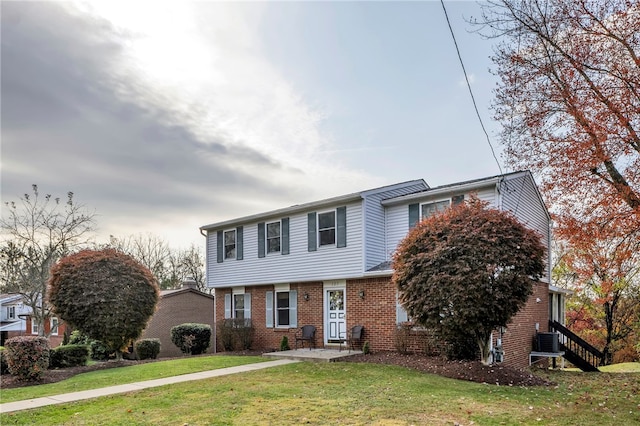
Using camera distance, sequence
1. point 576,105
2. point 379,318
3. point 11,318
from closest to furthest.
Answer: point 576,105 → point 379,318 → point 11,318

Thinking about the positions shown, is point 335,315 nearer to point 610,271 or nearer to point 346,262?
point 346,262

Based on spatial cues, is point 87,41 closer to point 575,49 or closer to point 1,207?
point 575,49

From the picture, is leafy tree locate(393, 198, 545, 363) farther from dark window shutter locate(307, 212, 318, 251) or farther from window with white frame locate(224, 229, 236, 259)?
window with white frame locate(224, 229, 236, 259)

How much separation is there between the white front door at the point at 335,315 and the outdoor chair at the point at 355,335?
0.66 meters

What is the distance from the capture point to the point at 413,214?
1594cm

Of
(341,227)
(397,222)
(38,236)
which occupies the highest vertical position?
(38,236)

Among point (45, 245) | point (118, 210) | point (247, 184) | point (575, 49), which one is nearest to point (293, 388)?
point (575, 49)

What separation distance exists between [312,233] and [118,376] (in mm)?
8005

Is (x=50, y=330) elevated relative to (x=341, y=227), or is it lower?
lower

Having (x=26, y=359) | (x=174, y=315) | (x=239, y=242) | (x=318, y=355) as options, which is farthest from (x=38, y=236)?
(x=318, y=355)

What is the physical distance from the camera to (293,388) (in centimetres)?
934

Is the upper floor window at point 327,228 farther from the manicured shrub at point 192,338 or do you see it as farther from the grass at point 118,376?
the manicured shrub at point 192,338

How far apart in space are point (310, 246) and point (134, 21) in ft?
32.6

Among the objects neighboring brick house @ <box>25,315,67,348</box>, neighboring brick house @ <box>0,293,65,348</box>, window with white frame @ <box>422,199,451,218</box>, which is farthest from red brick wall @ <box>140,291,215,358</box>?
neighboring brick house @ <box>0,293,65,348</box>
